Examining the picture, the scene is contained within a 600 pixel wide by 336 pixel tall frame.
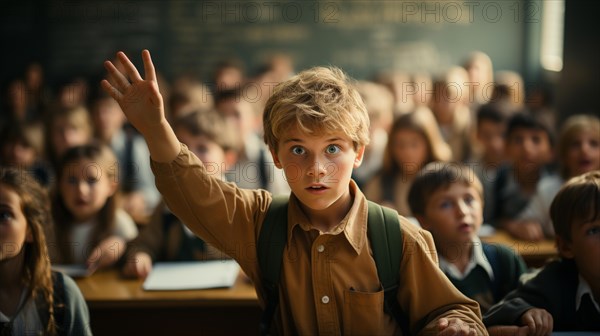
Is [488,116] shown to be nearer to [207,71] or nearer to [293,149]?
[293,149]

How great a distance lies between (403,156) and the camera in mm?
3717

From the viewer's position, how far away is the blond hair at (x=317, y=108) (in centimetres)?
162

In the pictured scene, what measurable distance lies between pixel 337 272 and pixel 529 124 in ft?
7.83

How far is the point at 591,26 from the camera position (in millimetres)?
4023

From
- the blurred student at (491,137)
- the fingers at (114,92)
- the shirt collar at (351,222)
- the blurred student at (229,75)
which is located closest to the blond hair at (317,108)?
the shirt collar at (351,222)

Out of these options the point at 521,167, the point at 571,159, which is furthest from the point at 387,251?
the point at 521,167

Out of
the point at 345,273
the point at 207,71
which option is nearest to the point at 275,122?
the point at 345,273

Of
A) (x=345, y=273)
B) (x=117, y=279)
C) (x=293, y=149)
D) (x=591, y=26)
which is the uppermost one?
(x=591, y=26)

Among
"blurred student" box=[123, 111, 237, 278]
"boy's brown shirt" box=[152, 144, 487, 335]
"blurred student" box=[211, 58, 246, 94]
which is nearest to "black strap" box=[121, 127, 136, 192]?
"blurred student" box=[123, 111, 237, 278]

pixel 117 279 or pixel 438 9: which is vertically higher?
pixel 438 9

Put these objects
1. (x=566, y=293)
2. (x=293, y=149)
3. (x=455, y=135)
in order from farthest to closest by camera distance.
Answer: (x=455, y=135), (x=566, y=293), (x=293, y=149)

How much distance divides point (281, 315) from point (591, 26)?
124 inches

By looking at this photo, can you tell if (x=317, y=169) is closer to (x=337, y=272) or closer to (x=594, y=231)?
(x=337, y=272)

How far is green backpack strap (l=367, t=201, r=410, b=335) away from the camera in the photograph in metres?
1.67
